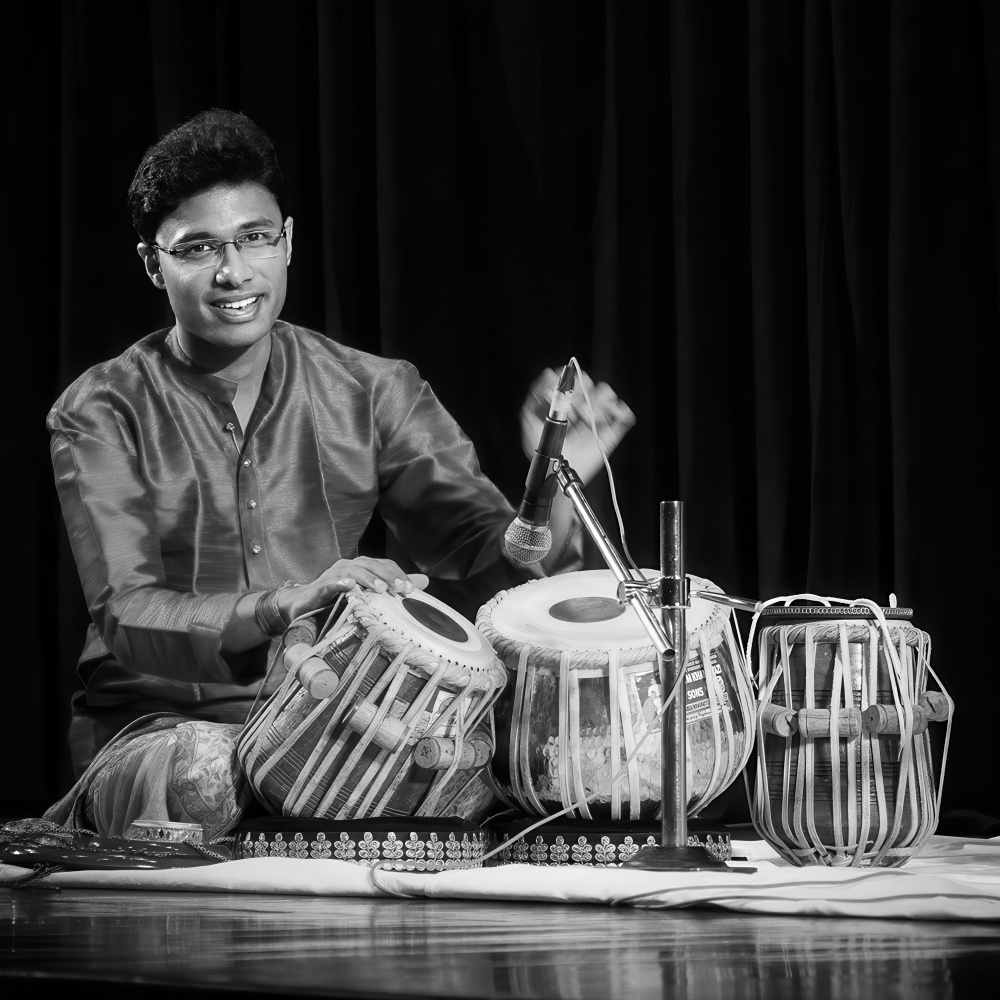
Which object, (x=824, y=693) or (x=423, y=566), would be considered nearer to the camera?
(x=824, y=693)

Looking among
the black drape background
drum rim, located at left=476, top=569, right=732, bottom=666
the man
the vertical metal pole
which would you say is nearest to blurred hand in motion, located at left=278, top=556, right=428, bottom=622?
drum rim, located at left=476, top=569, right=732, bottom=666

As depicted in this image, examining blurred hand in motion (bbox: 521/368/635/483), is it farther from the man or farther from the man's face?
the man's face

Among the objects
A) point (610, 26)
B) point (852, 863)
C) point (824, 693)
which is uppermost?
point (610, 26)

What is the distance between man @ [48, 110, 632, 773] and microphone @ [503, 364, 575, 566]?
593mm

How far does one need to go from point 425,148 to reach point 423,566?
3.50 feet

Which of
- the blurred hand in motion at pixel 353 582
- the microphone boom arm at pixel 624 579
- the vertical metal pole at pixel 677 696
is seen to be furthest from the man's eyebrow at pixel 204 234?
the vertical metal pole at pixel 677 696

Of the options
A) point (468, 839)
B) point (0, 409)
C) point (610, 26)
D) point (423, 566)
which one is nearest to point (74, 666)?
point (0, 409)

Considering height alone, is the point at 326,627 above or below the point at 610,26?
below

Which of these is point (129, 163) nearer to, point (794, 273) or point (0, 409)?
point (0, 409)

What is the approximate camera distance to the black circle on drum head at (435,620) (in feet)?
6.48

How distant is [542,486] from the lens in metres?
1.77

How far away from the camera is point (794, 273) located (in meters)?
2.94

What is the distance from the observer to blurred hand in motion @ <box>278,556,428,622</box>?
1986 millimetres

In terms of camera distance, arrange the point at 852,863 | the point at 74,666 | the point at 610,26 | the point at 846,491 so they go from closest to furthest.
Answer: the point at 852,863 → the point at 846,491 → the point at 610,26 → the point at 74,666
